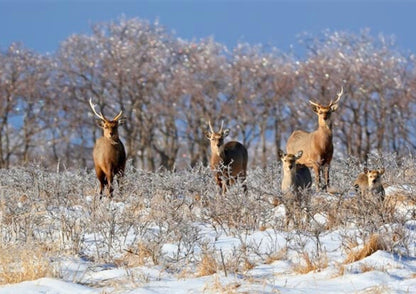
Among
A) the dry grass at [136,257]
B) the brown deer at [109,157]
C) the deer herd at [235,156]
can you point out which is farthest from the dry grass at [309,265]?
the brown deer at [109,157]

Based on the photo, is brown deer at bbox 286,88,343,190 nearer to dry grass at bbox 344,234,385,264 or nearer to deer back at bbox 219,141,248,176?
deer back at bbox 219,141,248,176

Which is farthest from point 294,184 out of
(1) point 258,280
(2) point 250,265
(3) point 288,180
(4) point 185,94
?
(4) point 185,94

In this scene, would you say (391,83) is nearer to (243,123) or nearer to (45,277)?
(243,123)

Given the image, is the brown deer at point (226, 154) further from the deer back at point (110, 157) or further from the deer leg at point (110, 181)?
the deer leg at point (110, 181)

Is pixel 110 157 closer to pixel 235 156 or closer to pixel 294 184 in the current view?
pixel 235 156

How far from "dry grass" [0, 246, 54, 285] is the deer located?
3054 mm

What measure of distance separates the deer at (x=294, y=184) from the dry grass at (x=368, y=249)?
5.29ft

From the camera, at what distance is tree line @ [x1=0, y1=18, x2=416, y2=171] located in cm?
4503

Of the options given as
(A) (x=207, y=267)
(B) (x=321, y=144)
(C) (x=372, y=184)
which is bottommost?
(A) (x=207, y=267)

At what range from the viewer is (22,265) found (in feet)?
26.7

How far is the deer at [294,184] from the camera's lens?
9.95 metres

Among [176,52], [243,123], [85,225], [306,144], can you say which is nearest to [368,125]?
[243,123]

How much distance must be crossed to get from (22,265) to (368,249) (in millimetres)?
3433

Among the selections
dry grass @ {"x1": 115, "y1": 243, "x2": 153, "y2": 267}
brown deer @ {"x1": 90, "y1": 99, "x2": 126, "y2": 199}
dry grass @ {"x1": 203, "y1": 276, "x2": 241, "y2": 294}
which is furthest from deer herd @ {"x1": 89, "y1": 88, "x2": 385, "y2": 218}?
dry grass @ {"x1": 203, "y1": 276, "x2": 241, "y2": 294}
